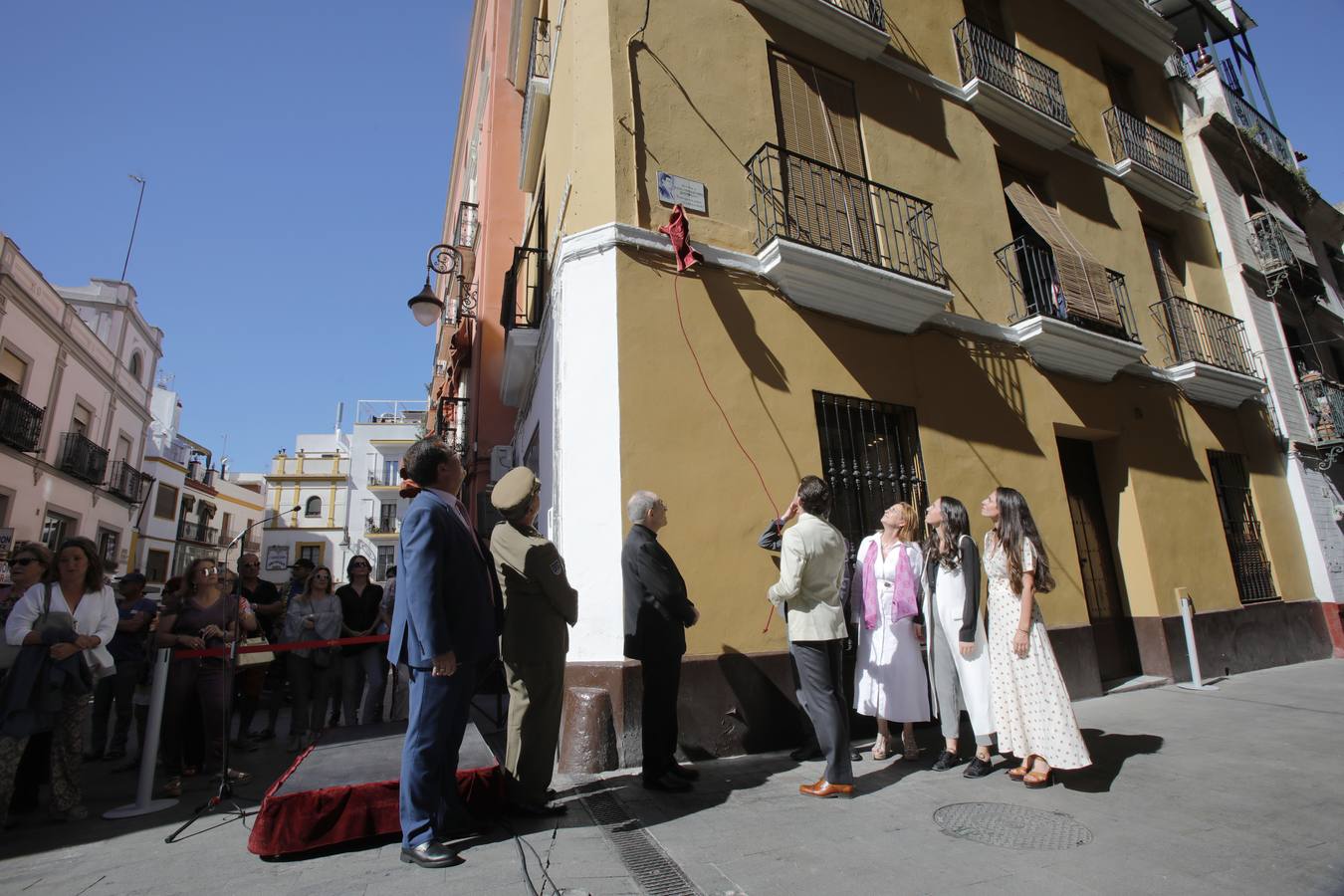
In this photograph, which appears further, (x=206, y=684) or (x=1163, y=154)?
(x=1163, y=154)

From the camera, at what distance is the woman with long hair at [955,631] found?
164 inches

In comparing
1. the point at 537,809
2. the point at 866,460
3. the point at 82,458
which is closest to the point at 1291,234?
the point at 866,460

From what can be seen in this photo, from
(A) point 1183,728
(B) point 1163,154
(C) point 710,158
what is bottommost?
(A) point 1183,728

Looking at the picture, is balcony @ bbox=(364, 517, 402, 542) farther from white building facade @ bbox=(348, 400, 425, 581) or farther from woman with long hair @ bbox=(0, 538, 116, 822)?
woman with long hair @ bbox=(0, 538, 116, 822)

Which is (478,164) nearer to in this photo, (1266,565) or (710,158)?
(710,158)

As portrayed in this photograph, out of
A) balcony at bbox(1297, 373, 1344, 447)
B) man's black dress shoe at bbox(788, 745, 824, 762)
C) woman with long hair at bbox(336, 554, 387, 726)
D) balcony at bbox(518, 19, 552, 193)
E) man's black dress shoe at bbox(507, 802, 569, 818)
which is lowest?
man's black dress shoe at bbox(788, 745, 824, 762)

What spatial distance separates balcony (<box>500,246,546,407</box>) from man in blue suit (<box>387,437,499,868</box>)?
4.43 m

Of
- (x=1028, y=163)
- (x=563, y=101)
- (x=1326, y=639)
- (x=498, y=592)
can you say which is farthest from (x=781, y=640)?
(x=1326, y=639)

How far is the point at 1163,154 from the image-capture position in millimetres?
11047

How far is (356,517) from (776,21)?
38.9m

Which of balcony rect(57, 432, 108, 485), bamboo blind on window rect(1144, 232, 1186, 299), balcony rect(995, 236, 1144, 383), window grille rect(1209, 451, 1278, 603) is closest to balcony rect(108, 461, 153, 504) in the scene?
balcony rect(57, 432, 108, 485)

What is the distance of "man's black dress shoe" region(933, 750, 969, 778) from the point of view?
4.19 m

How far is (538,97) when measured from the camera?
27.3 feet

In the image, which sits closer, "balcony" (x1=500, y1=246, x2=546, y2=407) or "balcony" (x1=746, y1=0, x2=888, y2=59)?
"balcony" (x1=746, y1=0, x2=888, y2=59)
